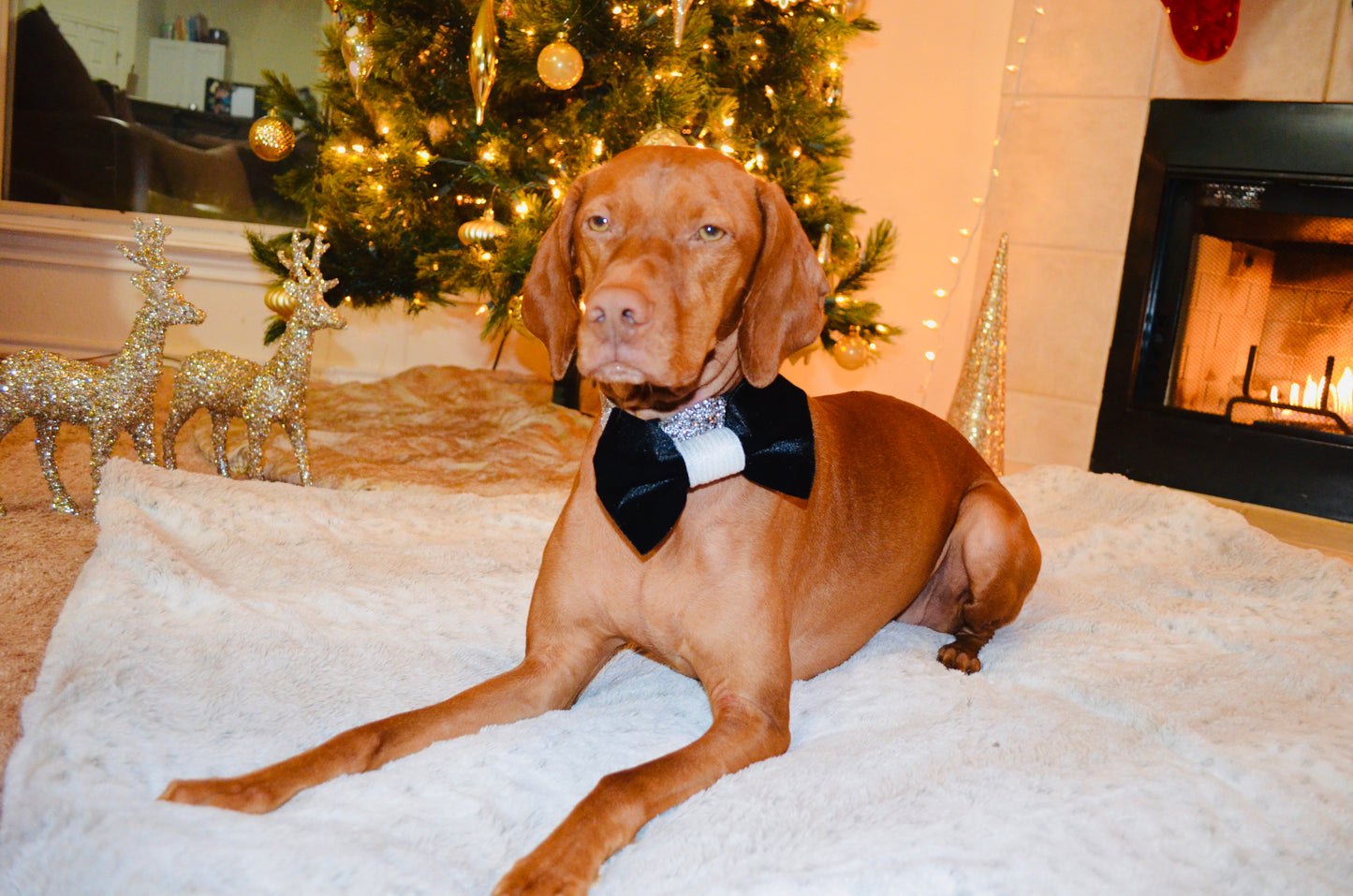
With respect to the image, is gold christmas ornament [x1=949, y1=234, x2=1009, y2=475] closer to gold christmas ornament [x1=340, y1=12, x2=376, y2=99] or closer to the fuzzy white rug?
the fuzzy white rug

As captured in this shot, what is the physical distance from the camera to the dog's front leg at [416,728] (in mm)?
1352

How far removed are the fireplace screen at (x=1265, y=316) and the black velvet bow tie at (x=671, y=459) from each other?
3572 millimetres

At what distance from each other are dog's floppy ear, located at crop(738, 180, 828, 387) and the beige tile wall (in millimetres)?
3576

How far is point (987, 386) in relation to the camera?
4.24 meters

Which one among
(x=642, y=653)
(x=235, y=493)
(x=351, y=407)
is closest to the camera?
(x=642, y=653)

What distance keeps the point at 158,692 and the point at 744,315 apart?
44.4 inches

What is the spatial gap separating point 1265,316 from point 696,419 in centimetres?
392

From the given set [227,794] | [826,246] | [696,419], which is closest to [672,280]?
[696,419]

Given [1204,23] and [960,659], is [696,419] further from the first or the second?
[1204,23]

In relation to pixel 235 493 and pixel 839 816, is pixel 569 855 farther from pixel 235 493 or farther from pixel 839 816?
pixel 235 493

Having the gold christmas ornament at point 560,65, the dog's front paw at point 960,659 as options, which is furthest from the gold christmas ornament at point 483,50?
the dog's front paw at point 960,659

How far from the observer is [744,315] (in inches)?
67.4

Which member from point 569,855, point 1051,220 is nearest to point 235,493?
point 569,855

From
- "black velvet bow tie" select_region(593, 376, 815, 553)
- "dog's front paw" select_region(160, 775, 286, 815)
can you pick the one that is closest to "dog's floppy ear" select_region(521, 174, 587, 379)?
"black velvet bow tie" select_region(593, 376, 815, 553)
